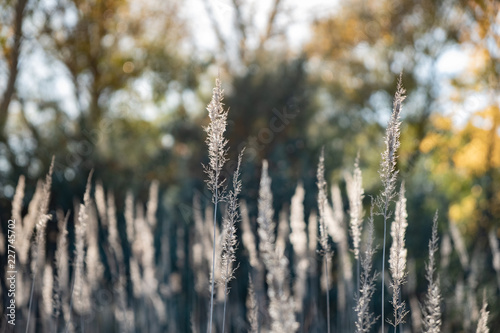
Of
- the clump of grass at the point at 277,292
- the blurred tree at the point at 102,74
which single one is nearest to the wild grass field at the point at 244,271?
the clump of grass at the point at 277,292

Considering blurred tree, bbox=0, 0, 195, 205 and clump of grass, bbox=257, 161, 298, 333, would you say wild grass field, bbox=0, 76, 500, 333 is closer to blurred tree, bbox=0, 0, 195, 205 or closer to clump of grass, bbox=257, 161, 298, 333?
clump of grass, bbox=257, 161, 298, 333

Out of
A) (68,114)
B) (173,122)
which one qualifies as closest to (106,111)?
(68,114)

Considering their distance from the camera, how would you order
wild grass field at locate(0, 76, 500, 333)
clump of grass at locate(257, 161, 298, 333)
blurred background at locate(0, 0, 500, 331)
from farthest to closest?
1. blurred background at locate(0, 0, 500, 331)
2. wild grass field at locate(0, 76, 500, 333)
3. clump of grass at locate(257, 161, 298, 333)

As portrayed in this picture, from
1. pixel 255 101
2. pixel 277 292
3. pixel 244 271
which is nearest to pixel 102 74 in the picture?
pixel 255 101

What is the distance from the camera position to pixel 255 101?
10102mm

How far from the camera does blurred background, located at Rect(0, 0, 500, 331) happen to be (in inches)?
332

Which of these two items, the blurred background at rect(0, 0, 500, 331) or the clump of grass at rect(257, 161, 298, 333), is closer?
the clump of grass at rect(257, 161, 298, 333)

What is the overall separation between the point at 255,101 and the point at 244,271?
4.18 meters

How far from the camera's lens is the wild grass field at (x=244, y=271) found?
2396 mm

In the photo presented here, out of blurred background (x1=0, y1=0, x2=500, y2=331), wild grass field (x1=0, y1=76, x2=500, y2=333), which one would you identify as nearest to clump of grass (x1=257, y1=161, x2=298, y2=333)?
wild grass field (x1=0, y1=76, x2=500, y2=333)

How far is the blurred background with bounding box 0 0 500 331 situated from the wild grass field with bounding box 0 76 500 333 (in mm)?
724

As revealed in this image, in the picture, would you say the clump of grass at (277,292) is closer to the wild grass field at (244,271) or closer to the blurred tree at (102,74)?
the wild grass field at (244,271)

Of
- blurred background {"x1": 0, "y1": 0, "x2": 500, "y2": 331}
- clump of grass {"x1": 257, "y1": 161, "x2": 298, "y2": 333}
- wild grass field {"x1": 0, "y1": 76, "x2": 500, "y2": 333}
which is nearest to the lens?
clump of grass {"x1": 257, "y1": 161, "x2": 298, "y2": 333}

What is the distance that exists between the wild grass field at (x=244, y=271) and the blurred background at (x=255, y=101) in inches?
28.5
